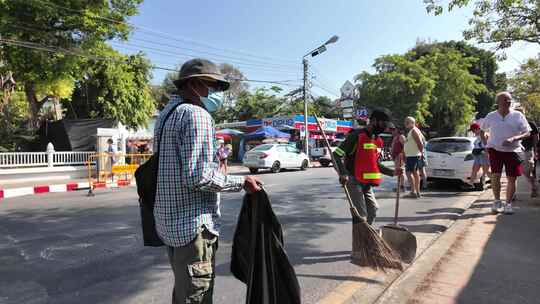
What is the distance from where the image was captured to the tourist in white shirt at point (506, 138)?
5836mm

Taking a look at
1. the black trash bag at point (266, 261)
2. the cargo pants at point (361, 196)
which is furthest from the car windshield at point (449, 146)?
the black trash bag at point (266, 261)

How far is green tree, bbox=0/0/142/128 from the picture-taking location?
1470 cm

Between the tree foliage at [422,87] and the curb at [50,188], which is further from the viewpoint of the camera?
the tree foliage at [422,87]

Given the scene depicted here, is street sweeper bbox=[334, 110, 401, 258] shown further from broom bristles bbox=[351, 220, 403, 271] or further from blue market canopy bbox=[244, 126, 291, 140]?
blue market canopy bbox=[244, 126, 291, 140]

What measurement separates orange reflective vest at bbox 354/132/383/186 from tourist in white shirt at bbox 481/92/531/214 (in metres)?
2.87

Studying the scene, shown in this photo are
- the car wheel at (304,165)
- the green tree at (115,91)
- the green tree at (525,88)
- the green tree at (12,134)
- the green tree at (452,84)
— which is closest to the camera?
the green tree at (12,134)

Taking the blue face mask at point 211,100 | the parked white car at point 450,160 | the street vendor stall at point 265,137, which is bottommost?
the parked white car at point 450,160

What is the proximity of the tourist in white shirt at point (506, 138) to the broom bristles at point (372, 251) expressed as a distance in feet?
11.4

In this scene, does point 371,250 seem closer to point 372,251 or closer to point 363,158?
Answer: point 372,251

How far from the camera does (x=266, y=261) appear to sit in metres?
2.14

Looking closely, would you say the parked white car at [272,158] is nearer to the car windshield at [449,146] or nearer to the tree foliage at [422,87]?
the car windshield at [449,146]

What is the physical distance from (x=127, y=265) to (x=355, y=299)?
249cm

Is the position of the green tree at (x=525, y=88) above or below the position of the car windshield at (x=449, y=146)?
above

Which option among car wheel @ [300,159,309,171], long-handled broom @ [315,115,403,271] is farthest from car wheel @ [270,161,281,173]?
long-handled broom @ [315,115,403,271]
